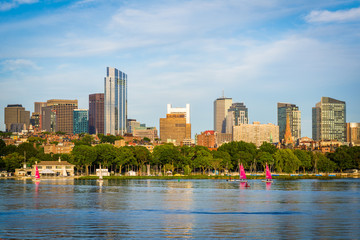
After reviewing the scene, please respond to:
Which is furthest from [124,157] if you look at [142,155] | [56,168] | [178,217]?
[178,217]

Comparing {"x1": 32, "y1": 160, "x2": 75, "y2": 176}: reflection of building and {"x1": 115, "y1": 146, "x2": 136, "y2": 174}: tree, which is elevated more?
{"x1": 115, "y1": 146, "x2": 136, "y2": 174}: tree

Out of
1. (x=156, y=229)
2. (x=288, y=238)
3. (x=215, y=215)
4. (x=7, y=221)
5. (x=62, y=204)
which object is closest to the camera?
(x=288, y=238)

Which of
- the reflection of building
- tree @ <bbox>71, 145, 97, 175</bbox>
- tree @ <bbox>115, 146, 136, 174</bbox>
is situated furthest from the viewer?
tree @ <bbox>115, 146, 136, 174</bbox>

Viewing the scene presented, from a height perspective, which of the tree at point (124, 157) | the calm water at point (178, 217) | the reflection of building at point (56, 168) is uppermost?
the tree at point (124, 157)

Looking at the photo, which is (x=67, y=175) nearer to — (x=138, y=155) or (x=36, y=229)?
(x=138, y=155)

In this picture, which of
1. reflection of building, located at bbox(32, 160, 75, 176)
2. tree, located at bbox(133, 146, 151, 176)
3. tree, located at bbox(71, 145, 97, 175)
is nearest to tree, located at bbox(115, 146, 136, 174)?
tree, located at bbox(133, 146, 151, 176)

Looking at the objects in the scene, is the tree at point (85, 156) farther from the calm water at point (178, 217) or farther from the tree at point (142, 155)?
the calm water at point (178, 217)

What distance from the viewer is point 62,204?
76438 millimetres

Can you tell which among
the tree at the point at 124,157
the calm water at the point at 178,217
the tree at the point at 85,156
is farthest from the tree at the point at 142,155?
the calm water at the point at 178,217

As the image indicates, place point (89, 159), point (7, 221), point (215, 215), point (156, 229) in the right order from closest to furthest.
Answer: point (156, 229) < point (7, 221) < point (215, 215) < point (89, 159)

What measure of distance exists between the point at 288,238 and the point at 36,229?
22877 millimetres

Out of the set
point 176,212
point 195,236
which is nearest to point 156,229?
point 195,236

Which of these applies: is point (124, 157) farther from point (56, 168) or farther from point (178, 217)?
point (178, 217)

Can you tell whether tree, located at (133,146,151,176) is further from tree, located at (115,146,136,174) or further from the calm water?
the calm water
